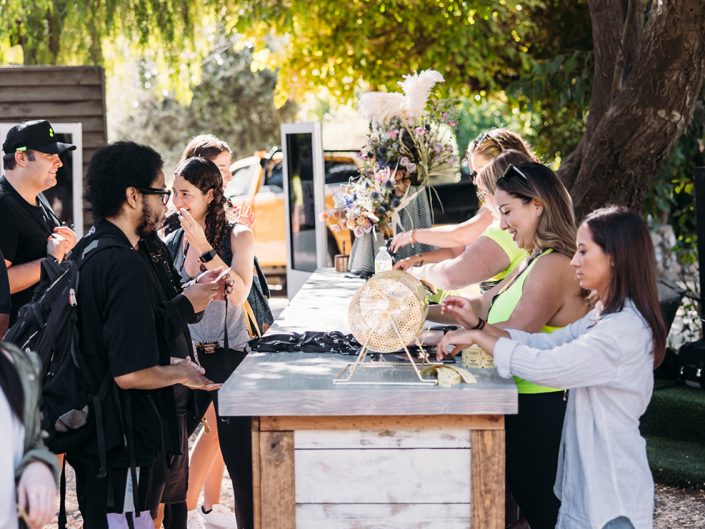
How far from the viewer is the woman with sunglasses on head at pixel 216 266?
429 centimetres

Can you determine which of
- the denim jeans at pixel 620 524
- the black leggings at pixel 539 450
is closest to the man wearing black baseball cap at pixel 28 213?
the black leggings at pixel 539 450

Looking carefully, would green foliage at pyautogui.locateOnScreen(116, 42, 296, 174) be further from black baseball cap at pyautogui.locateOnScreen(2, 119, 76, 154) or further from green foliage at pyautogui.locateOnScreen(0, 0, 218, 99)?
black baseball cap at pyautogui.locateOnScreen(2, 119, 76, 154)

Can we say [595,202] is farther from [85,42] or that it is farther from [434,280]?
[85,42]

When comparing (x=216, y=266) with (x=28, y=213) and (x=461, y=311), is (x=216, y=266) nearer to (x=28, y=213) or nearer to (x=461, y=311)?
(x=28, y=213)

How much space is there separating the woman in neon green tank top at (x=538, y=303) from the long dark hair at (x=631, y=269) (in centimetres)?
43

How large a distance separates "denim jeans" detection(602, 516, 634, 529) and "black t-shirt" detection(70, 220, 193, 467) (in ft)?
4.32

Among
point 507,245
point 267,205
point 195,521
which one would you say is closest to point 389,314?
point 507,245

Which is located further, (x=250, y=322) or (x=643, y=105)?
(x=643, y=105)

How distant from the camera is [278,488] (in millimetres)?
3068

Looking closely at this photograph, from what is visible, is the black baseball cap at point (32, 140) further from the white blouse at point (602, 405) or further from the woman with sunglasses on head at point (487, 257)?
the white blouse at point (602, 405)

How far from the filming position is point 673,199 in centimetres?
961

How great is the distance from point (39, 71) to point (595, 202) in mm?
5126

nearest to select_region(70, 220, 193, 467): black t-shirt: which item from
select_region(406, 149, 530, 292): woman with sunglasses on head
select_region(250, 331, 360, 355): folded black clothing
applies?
select_region(250, 331, 360, 355): folded black clothing

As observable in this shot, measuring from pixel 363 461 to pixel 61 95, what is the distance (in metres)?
7.07
